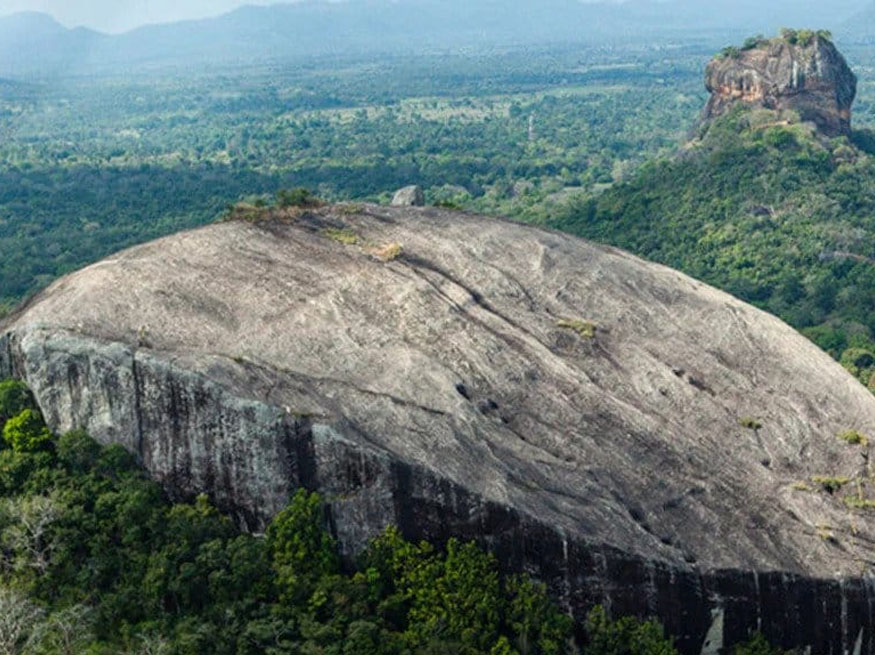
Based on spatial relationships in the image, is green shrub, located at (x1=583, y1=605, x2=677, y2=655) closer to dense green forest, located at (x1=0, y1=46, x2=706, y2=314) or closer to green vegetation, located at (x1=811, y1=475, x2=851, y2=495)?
green vegetation, located at (x1=811, y1=475, x2=851, y2=495)

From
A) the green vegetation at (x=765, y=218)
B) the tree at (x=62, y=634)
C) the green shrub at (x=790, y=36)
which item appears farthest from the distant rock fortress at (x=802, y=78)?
the tree at (x=62, y=634)

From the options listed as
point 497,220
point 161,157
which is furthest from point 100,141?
point 497,220

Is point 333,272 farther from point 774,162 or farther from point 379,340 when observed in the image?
point 774,162

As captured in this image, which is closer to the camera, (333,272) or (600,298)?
(333,272)

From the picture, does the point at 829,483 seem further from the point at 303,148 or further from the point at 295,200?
the point at 303,148

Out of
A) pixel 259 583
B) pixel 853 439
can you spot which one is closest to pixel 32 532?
pixel 259 583

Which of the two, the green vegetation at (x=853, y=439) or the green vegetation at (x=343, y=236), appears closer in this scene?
the green vegetation at (x=853, y=439)

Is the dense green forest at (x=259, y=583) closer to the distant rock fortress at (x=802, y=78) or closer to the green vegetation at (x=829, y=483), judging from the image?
the green vegetation at (x=829, y=483)
